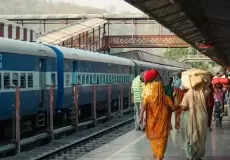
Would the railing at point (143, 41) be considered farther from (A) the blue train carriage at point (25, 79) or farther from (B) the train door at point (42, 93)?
(B) the train door at point (42, 93)

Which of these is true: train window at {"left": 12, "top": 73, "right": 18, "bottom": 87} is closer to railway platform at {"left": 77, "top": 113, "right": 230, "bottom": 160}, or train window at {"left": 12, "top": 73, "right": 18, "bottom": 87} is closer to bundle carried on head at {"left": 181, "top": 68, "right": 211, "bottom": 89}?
railway platform at {"left": 77, "top": 113, "right": 230, "bottom": 160}

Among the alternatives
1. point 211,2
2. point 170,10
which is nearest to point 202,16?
point 170,10

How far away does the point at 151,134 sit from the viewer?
29.9 feet

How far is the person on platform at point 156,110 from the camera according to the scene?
9.00 m

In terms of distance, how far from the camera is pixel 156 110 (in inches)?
355

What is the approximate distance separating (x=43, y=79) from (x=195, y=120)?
24.9 feet

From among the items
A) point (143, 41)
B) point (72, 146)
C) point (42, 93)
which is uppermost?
point (143, 41)

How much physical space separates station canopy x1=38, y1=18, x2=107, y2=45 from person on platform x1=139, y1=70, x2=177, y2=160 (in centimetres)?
3291

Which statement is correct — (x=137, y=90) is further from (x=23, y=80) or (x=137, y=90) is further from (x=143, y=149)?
(x=143, y=149)

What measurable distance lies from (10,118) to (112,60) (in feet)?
43.4

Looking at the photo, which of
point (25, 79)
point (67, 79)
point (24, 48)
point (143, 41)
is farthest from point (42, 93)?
point (143, 41)

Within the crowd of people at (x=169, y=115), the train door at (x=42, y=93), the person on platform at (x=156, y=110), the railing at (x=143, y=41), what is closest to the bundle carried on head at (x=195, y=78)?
the crowd of people at (x=169, y=115)

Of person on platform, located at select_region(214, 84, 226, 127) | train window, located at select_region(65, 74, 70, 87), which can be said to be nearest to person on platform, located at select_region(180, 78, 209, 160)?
person on platform, located at select_region(214, 84, 226, 127)

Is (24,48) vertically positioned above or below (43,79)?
above
